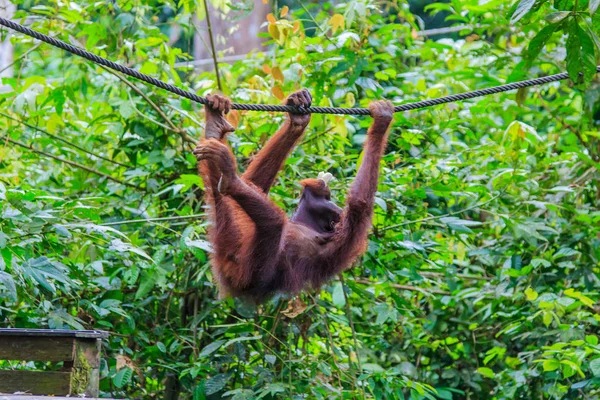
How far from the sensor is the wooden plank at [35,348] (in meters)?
3.81

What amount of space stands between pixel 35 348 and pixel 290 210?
6.74ft

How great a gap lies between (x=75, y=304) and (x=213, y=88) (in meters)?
1.96

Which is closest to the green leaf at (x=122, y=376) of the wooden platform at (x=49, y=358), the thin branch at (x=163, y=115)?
the wooden platform at (x=49, y=358)

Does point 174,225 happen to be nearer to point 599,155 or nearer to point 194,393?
point 194,393

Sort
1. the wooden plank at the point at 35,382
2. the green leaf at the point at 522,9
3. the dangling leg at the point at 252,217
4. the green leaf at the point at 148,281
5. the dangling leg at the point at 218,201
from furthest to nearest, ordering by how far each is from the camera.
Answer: the green leaf at the point at 148,281, the dangling leg at the point at 218,201, the wooden plank at the point at 35,382, the dangling leg at the point at 252,217, the green leaf at the point at 522,9

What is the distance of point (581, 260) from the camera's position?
5809mm

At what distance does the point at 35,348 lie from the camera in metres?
3.84

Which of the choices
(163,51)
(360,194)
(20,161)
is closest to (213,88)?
(163,51)

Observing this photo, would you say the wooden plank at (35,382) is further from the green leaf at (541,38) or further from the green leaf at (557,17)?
the green leaf at (557,17)

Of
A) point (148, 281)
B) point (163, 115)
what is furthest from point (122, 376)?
point (163, 115)

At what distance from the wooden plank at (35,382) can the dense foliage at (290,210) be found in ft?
1.77

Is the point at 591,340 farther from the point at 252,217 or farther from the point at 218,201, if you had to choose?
the point at 218,201

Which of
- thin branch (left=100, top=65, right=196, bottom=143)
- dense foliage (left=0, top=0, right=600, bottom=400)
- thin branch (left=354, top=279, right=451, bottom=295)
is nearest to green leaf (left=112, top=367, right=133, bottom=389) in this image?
dense foliage (left=0, top=0, right=600, bottom=400)

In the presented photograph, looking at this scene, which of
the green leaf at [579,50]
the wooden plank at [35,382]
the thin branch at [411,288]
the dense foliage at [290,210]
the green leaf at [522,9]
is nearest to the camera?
the green leaf at [522,9]
